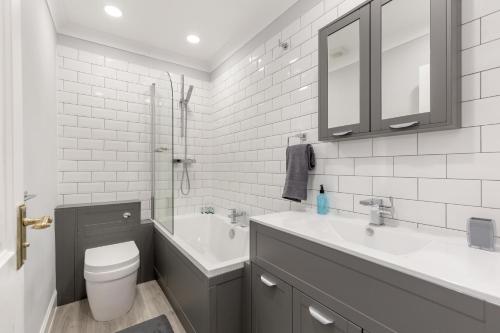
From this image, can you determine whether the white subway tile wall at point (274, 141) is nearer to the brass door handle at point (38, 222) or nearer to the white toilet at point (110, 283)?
the white toilet at point (110, 283)

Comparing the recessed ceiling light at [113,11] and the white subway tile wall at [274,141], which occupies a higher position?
the recessed ceiling light at [113,11]

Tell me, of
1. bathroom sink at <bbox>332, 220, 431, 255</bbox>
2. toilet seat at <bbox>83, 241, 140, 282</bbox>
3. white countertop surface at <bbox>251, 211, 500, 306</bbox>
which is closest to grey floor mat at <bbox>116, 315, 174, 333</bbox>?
toilet seat at <bbox>83, 241, 140, 282</bbox>

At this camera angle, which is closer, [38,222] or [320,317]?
[38,222]

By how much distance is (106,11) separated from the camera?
224cm

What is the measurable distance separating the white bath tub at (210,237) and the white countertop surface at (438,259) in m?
1.02

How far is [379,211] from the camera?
1376mm

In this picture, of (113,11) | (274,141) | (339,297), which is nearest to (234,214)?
(274,141)

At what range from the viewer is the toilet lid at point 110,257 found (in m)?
2.01

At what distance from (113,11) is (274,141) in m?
1.94

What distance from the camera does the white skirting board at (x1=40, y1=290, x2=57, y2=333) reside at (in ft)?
6.08

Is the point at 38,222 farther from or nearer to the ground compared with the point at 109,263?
farther from the ground

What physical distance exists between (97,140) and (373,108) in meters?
2.70

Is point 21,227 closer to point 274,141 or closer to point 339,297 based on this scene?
point 339,297

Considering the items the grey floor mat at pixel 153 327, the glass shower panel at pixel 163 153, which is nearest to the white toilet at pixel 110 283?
the grey floor mat at pixel 153 327
